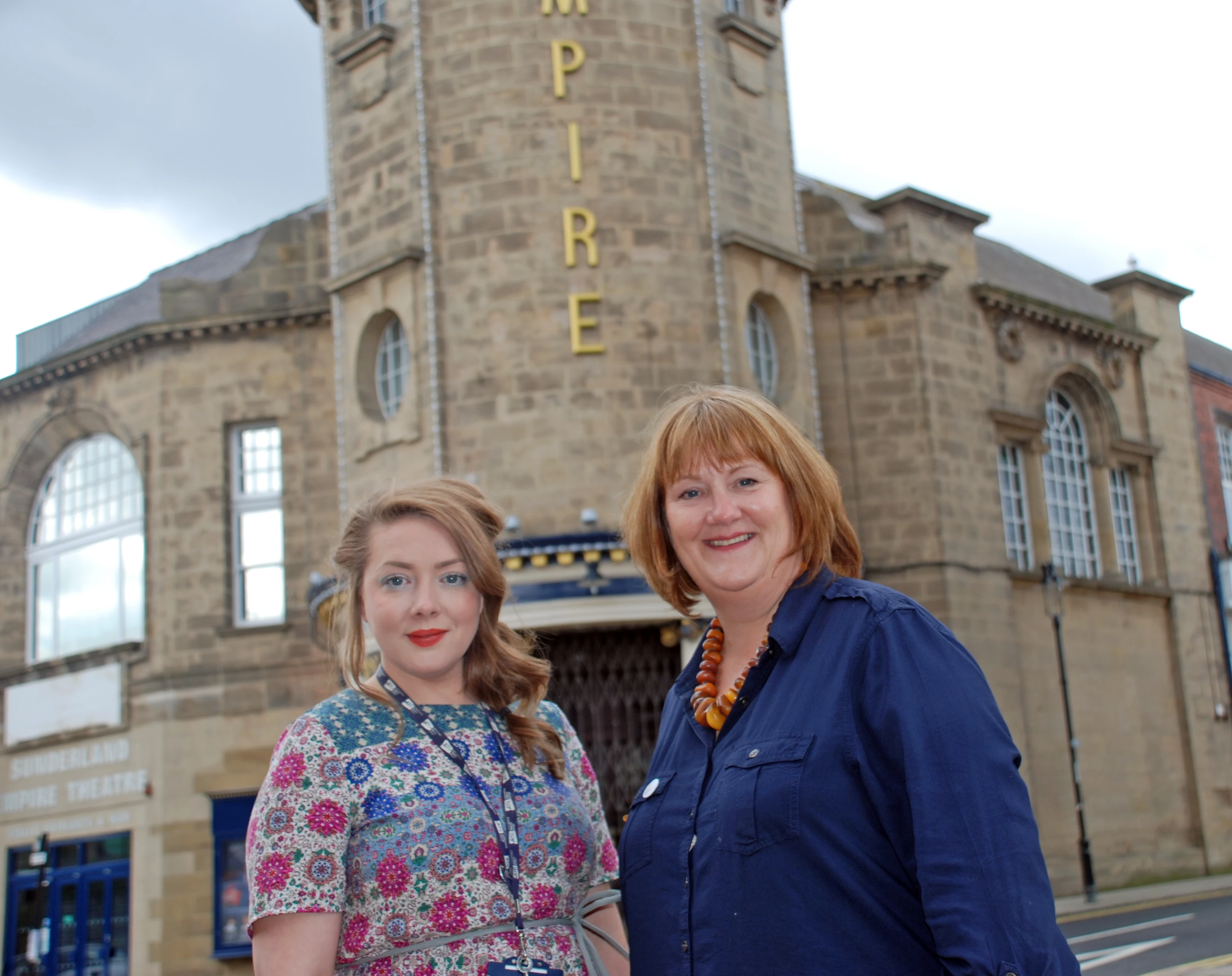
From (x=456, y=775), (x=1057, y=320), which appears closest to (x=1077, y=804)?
(x=1057, y=320)

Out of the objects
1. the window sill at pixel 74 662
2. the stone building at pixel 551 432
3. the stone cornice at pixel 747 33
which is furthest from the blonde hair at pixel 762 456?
the window sill at pixel 74 662

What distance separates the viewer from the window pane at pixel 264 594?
18828 mm

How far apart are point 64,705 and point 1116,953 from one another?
15.7m

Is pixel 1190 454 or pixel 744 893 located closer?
pixel 744 893

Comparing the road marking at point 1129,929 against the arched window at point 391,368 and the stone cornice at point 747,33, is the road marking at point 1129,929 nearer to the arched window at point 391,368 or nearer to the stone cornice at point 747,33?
the arched window at point 391,368

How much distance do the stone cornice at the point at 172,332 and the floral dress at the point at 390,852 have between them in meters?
16.8

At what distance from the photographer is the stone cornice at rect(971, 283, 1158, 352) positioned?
65.3 feet

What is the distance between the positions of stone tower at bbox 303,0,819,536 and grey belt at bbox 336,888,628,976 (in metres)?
11.1

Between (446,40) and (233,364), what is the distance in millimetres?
6339

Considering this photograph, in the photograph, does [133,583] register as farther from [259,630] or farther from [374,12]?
[374,12]

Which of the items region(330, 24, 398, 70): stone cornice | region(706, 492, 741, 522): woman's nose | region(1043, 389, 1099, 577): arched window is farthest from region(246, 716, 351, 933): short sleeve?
region(1043, 389, 1099, 577): arched window

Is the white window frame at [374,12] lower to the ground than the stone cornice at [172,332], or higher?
higher

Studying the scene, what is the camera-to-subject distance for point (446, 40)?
15.3 m

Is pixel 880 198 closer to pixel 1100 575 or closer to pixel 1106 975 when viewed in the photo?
pixel 1100 575
